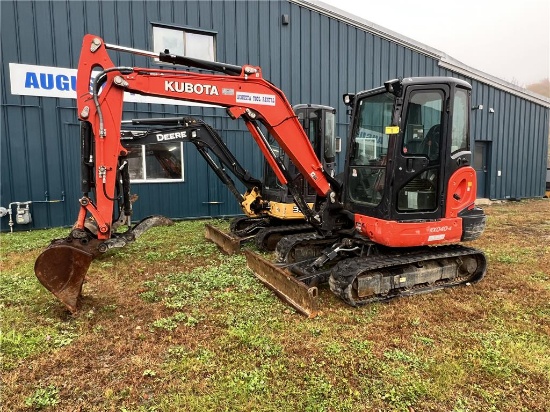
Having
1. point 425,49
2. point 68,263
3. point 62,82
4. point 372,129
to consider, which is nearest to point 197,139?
point 372,129

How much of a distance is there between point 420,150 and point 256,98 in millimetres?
2088

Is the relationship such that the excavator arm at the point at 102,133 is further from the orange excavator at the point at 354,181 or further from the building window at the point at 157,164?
the building window at the point at 157,164

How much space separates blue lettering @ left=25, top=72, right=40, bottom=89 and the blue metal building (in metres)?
0.02

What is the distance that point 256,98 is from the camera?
4512mm

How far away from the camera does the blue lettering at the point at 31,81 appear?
343 inches

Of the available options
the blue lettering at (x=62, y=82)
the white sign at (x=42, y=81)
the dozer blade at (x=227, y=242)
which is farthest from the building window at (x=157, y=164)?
the dozer blade at (x=227, y=242)

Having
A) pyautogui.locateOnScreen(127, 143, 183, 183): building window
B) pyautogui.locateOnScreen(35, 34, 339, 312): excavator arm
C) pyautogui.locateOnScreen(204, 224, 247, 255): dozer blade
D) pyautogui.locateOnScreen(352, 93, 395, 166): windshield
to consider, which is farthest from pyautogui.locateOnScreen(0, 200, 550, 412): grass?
pyautogui.locateOnScreen(127, 143, 183, 183): building window

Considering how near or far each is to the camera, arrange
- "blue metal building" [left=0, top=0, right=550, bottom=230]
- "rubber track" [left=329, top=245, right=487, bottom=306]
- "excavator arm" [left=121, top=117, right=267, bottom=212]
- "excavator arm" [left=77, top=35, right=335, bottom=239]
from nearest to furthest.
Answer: "excavator arm" [left=77, top=35, right=335, bottom=239]
"rubber track" [left=329, top=245, right=487, bottom=306]
"excavator arm" [left=121, top=117, right=267, bottom=212]
"blue metal building" [left=0, top=0, right=550, bottom=230]

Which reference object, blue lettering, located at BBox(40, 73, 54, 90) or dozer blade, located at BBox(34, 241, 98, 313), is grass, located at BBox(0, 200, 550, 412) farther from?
blue lettering, located at BBox(40, 73, 54, 90)

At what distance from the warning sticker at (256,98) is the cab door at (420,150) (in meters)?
1.60

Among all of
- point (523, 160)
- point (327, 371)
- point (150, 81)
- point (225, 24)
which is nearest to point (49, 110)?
point (225, 24)

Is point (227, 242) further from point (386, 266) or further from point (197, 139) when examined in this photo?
point (386, 266)

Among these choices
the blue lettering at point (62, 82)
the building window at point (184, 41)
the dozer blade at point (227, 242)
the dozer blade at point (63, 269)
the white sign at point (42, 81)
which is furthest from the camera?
the building window at point (184, 41)

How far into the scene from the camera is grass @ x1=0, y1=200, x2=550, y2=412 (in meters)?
2.73
